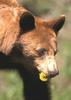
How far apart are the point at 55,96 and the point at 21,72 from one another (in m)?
0.44

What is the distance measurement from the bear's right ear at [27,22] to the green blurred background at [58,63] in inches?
47.3

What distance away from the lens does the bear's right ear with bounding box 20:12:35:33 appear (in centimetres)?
541

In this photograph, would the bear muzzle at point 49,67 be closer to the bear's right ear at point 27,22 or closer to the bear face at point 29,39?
the bear face at point 29,39

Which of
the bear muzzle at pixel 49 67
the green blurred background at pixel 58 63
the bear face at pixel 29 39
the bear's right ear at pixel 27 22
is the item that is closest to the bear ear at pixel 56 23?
the bear face at pixel 29 39

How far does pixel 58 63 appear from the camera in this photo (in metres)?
6.82

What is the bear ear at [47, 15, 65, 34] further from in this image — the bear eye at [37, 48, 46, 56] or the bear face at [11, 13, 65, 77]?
the bear eye at [37, 48, 46, 56]

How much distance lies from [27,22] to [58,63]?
1457 millimetres

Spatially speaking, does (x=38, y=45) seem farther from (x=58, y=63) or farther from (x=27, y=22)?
(x=58, y=63)

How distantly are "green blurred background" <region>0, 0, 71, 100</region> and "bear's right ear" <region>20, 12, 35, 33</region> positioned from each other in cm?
120

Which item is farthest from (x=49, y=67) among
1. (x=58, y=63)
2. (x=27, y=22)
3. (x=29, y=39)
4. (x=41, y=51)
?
(x=58, y=63)

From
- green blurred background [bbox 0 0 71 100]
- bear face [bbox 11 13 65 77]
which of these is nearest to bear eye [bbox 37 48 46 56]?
bear face [bbox 11 13 65 77]

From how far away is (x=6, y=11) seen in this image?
18.4 feet

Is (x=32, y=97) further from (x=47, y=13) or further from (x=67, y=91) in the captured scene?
(x=47, y=13)

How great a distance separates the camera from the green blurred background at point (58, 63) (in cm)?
661
